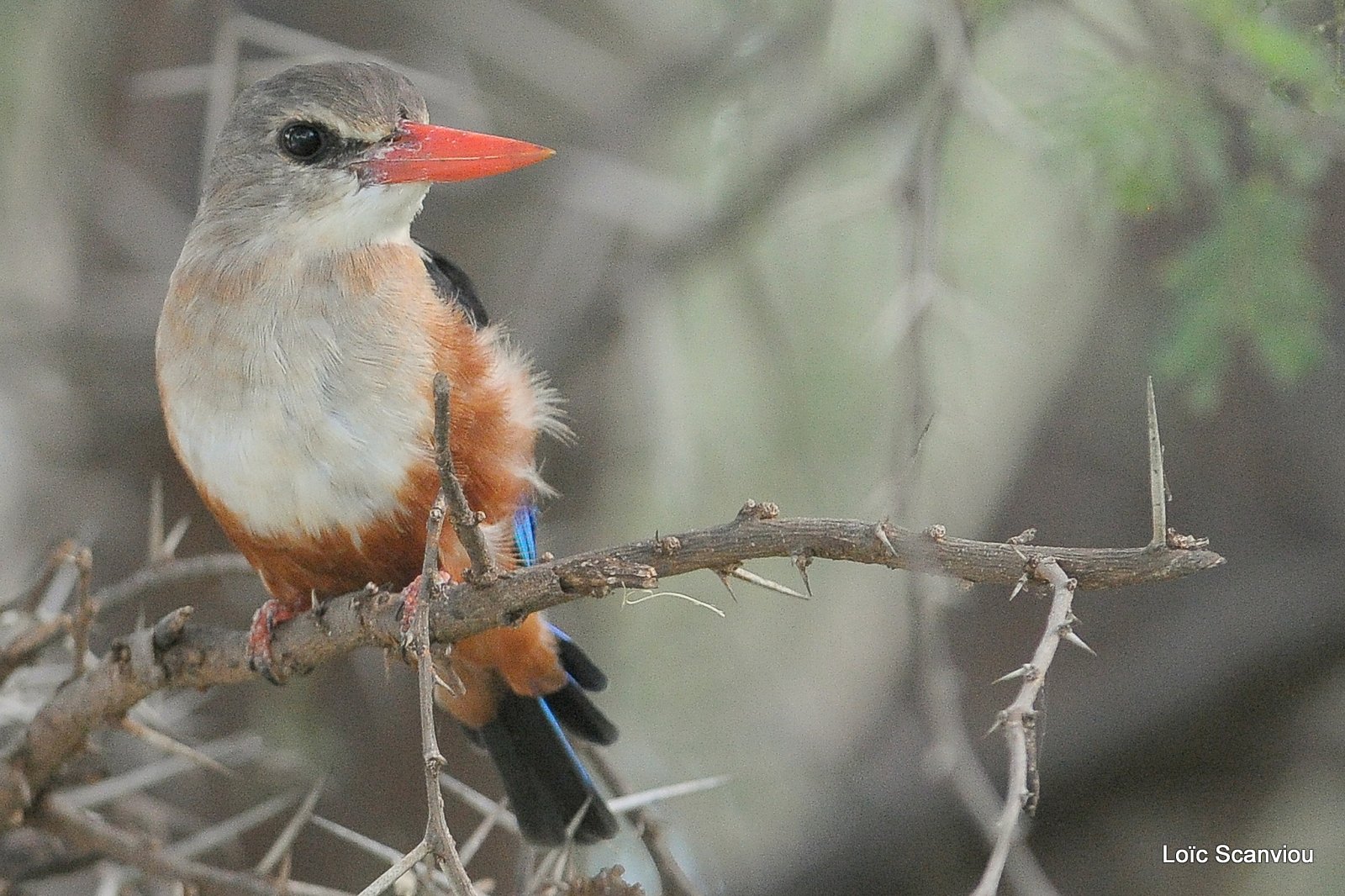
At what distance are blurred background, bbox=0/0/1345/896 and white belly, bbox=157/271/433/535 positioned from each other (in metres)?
0.92

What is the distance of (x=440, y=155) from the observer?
2947 millimetres

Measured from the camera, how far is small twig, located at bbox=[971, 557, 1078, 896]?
1194 mm

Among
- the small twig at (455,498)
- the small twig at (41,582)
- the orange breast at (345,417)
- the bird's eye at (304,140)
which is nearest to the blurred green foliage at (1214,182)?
the orange breast at (345,417)

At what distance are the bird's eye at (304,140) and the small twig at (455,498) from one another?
4.74ft

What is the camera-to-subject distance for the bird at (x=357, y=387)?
2.71m

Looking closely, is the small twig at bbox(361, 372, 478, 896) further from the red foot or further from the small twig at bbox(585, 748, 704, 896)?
the small twig at bbox(585, 748, 704, 896)

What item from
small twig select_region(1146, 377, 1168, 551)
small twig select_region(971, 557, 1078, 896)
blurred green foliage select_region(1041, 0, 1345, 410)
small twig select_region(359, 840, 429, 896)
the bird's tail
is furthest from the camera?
the bird's tail

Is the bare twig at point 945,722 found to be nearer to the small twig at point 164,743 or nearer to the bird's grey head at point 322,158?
the small twig at point 164,743

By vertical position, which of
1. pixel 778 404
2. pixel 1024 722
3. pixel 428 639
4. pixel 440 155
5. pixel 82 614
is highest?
pixel 440 155

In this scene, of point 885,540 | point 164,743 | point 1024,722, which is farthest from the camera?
point 164,743

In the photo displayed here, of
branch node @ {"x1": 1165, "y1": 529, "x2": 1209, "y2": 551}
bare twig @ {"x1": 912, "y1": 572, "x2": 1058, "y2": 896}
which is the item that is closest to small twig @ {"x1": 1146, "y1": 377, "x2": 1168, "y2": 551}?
branch node @ {"x1": 1165, "y1": 529, "x2": 1209, "y2": 551}

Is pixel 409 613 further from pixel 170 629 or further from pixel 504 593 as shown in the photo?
pixel 170 629

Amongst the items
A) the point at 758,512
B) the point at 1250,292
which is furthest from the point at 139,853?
the point at 1250,292

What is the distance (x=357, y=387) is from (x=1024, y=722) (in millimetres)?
1690
